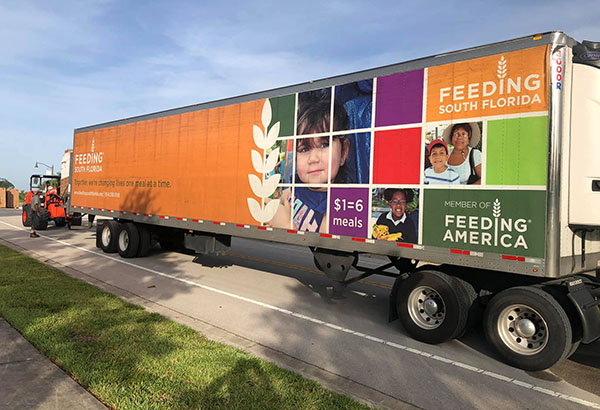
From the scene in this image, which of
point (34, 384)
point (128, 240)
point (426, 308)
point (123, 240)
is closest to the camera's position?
point (34, 384)

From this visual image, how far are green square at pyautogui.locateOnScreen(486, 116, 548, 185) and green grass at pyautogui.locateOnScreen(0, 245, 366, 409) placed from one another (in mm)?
3436

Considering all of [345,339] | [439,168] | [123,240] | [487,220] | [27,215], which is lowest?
[345,339]

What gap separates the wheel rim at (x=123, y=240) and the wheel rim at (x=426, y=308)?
30.4 ft

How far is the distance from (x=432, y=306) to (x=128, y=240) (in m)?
9.52

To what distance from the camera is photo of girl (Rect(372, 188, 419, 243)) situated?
243 inches

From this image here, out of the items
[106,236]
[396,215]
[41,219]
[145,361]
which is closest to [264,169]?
[396,215]

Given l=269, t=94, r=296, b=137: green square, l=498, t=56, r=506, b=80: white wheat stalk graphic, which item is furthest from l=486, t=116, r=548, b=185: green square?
l=269, t=94, r=296, b=137: green square

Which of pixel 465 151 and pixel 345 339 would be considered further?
pixel 345 339

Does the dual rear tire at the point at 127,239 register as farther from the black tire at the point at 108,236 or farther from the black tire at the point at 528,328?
the black tire at the point at 528,328

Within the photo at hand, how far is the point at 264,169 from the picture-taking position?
8.53m

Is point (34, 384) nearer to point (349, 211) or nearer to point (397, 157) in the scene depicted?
point (349, 211)

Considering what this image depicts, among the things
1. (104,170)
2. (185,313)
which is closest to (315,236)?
(185,313)

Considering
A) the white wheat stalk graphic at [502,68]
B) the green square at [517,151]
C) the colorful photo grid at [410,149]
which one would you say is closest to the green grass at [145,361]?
the colorful photo grid at [410,149]

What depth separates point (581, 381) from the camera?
4.91 metres
